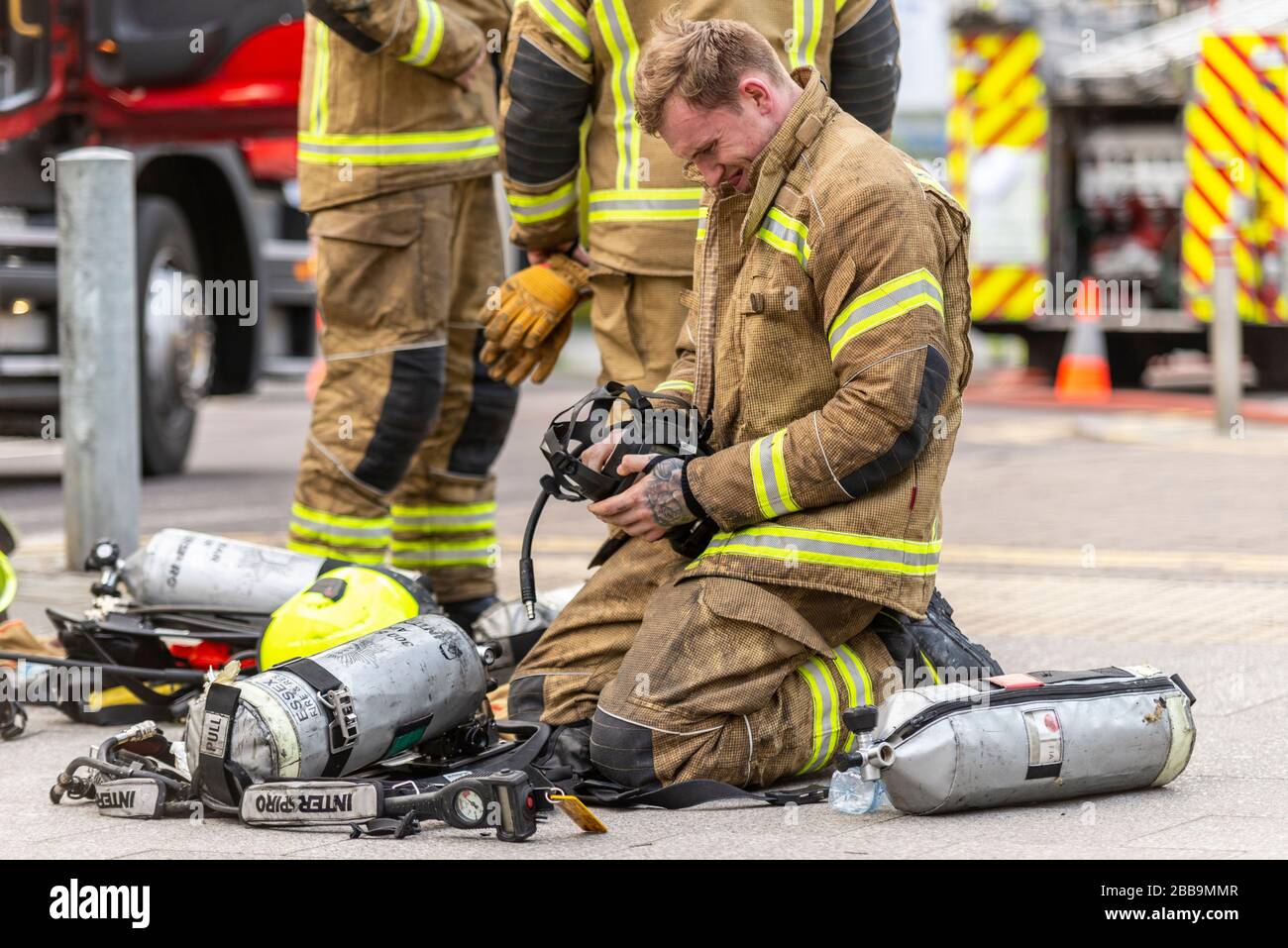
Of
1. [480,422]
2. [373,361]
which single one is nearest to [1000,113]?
[480,422]

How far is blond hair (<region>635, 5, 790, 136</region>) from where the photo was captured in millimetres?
4125

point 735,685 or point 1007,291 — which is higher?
point 1007,291

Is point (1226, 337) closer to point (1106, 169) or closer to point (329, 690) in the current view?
point (1106, 169)

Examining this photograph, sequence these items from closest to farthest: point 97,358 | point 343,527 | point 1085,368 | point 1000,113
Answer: point 343,527
point 97,358
point 1085,368
point 1000,113

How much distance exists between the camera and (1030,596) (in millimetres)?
6648

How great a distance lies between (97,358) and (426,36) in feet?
6.38

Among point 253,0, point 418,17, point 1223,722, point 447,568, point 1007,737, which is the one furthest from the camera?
point 253,0

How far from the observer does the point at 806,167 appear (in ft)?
13.9

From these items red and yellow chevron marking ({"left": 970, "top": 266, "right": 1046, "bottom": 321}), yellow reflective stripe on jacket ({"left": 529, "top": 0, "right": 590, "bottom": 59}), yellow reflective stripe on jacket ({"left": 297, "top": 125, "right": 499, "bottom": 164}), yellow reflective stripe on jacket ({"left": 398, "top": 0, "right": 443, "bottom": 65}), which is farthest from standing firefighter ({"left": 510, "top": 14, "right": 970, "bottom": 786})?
red and yellow chevron marking ({"left": 970, "top": 266, "right": 1046, "bottom": 321})

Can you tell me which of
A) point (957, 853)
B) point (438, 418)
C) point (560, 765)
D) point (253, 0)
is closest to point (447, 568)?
point (438, 418)

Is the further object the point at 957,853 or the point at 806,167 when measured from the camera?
the point at 806,167

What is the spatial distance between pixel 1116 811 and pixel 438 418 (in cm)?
257

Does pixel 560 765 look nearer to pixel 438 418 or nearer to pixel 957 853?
pixel 957 853

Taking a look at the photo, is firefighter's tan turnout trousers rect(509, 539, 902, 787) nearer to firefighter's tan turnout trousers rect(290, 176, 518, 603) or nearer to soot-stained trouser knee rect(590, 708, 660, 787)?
soot-stained trouser knee rect(590, 708, 660, 787)
